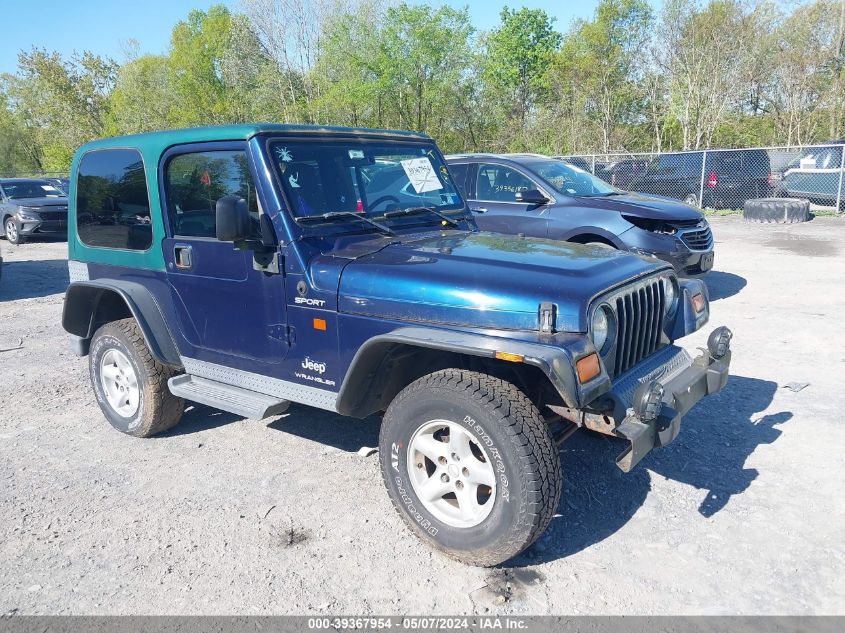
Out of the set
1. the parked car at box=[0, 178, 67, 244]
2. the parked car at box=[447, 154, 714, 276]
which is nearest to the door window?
the parked car at box=[447, 154, 714, 276]

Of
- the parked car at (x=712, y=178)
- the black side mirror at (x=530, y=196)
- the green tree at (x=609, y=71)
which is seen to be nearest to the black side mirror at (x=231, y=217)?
the black side mirror at (x=530, y=196)

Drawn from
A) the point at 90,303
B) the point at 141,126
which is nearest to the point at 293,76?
the point at 141,126

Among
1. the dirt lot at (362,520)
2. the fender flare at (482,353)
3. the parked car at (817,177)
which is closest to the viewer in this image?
the fender flare at (482,353)

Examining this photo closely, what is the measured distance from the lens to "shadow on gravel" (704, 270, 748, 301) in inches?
341

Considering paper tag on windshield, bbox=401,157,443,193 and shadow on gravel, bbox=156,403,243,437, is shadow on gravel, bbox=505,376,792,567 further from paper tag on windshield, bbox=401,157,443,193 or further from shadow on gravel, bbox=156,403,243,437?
shadow on gravel, bbox=156,403,243,437

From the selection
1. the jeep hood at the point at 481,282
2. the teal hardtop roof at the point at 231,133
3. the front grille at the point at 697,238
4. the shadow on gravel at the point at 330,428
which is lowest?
the shadow on gravel at the point at 330,428

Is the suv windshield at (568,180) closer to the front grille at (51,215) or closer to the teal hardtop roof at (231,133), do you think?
the teal hardtop roof at (231,133)

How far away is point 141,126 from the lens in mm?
44625

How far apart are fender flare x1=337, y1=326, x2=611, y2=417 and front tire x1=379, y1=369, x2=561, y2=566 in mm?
188

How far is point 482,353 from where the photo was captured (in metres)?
2.84

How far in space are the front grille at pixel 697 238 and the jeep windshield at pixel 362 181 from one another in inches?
169

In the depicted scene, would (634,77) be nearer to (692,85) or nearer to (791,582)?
(692,85)

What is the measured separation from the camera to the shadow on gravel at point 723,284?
865 centimetres

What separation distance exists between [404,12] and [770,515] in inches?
1316
